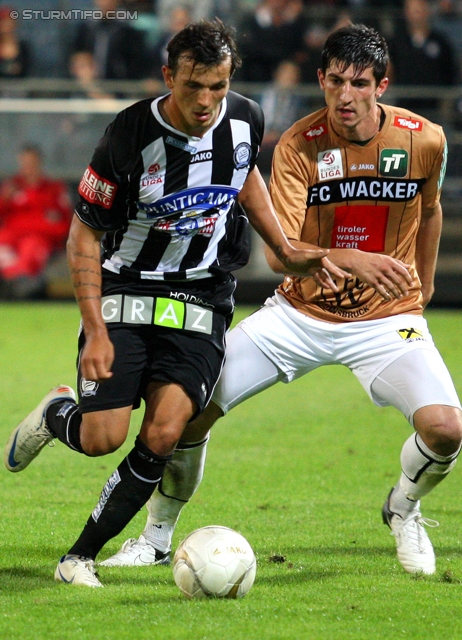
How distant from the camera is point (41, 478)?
654 cm

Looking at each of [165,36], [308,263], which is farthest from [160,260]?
[165,36]

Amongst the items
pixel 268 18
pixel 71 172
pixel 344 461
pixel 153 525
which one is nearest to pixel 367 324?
pixel 153 525

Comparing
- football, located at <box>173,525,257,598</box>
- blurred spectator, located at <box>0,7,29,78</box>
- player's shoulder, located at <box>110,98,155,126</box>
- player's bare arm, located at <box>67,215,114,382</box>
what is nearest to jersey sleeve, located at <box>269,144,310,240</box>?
player's shoulder, located at <box>110,98,155,126</box>

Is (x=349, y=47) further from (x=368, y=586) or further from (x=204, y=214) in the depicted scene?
(x=368, y=586)

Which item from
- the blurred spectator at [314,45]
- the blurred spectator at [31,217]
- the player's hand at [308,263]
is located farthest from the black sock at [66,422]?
the blurred spectator at [314,45]

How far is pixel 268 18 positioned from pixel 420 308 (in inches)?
448

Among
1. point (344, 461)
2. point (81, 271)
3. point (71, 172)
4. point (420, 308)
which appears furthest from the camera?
point (71, 172)

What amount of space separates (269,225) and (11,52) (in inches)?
474

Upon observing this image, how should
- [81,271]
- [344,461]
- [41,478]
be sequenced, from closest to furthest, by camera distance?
[81,271] → [41,478] → [344,461]

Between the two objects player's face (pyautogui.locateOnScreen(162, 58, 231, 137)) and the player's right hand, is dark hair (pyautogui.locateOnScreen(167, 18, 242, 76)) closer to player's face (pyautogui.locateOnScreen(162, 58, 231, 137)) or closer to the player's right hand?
player's face (pyautogui.locateOnScreen(162, 58, 231, 137))

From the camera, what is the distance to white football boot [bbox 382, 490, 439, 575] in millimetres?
4637

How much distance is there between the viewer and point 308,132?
204 inches

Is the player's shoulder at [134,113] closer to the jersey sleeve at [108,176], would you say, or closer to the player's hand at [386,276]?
the jersey sleeve at [108,176]

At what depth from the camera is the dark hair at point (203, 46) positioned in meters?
4.14
